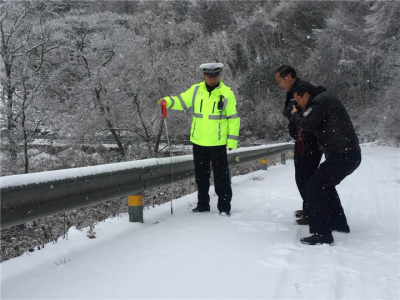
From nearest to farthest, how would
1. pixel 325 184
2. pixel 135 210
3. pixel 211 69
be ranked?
pixel 325 184
pixel 135 210
pixel 211 69

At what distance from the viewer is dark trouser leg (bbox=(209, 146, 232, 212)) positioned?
503cm

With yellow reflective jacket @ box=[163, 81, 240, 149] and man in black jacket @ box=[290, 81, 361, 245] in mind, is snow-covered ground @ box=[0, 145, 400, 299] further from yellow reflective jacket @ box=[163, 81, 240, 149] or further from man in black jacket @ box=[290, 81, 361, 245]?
yellow reflective jacket @ box=[163, 81, 240, 149]

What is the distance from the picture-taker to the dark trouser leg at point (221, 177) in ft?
16.5

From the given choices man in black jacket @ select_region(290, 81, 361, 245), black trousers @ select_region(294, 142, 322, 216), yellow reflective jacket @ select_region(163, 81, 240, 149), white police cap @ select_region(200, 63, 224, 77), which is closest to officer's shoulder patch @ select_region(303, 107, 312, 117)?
man in black jacket @ select_region(290, 81, 361, 245)

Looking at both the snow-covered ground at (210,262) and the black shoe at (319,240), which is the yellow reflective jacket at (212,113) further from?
the black shoe at (319,240)

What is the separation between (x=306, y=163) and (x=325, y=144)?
689mm

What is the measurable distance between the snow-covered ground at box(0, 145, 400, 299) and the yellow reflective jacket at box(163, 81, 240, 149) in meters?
1.03

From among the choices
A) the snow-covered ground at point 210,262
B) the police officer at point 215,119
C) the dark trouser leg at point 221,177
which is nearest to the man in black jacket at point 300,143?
the snow-covered ground at point 210,262

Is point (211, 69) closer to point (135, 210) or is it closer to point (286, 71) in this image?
point (286, 71)

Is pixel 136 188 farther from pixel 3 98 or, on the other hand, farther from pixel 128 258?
pixel 3 98

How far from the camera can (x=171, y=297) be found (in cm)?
254

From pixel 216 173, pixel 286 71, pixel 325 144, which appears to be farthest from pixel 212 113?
pixel 325 144

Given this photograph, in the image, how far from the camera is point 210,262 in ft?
10.5

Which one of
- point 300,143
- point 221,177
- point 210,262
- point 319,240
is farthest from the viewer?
point 221,177
